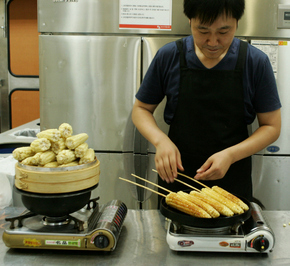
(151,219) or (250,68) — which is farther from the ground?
(250,68)

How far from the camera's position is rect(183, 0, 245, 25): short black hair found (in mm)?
1452

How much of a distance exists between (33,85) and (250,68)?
16.9 ft

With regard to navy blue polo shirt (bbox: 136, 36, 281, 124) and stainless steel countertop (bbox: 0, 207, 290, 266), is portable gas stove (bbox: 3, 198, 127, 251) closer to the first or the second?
stainless steel countertop (bbox: 0, 207, 290, 266)

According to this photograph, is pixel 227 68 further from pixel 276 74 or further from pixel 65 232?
pixel 65 232

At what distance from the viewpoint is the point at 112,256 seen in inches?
52.0

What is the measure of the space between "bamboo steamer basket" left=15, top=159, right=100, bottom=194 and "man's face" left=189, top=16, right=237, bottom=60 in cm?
82

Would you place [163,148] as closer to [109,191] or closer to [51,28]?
[109,191]

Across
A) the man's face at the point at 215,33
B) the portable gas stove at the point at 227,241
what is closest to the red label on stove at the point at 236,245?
the portable gas stove at the point at 227,241

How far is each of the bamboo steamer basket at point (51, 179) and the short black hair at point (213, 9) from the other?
831 mm

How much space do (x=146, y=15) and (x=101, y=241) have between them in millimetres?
1927

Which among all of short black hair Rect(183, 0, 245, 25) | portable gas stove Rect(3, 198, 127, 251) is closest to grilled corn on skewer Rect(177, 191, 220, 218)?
portable gas stove Rect(3, 198, 127, 251)

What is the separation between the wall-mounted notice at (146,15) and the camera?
2.65 m

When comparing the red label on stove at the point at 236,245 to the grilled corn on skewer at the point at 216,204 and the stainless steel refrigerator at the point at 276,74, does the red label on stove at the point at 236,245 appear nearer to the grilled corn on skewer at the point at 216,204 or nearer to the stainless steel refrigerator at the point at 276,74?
the grilled corn on skewer at the point at 216,204

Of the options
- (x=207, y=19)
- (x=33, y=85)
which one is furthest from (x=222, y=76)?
(x=33, y=85)
